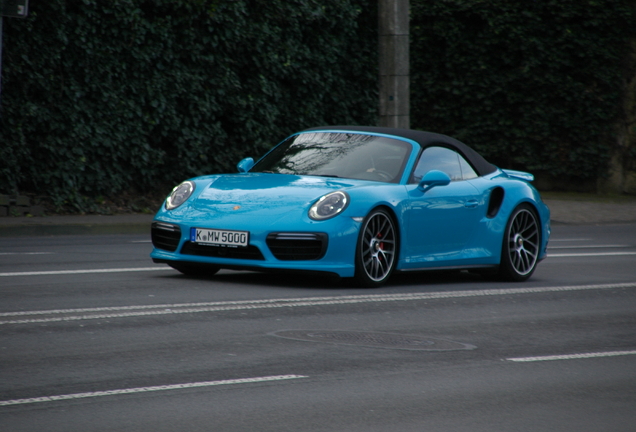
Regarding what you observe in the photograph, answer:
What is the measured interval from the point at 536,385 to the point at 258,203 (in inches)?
150

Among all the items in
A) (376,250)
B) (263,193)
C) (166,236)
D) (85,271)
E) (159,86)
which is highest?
(159,86)

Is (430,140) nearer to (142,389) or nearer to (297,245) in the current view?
(297,245)

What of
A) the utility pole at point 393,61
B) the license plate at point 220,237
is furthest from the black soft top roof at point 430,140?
the utility pole at point 393,61

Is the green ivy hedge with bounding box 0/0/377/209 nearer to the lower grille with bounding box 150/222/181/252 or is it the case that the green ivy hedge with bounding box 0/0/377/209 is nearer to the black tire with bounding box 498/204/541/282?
the lower grille with bounding box 150/222/181/252

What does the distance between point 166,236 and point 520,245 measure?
357 cm

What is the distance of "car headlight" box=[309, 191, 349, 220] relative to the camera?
8.80 metres

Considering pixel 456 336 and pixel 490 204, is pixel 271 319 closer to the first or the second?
pixel 456 336

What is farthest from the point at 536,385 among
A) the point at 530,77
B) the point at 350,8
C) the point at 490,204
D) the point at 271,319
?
the point at 530,77

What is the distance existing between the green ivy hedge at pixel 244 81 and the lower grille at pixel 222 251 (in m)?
7.61

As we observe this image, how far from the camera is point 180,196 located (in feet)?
31.0

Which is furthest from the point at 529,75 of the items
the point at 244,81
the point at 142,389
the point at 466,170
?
the point at 142,389

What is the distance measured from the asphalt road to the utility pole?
741cm

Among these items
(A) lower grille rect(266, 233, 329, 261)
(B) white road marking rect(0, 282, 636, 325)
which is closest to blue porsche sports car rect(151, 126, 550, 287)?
(A) lower grille rect(266, 233, 329, 261)

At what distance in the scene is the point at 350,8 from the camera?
1975 centimetres
